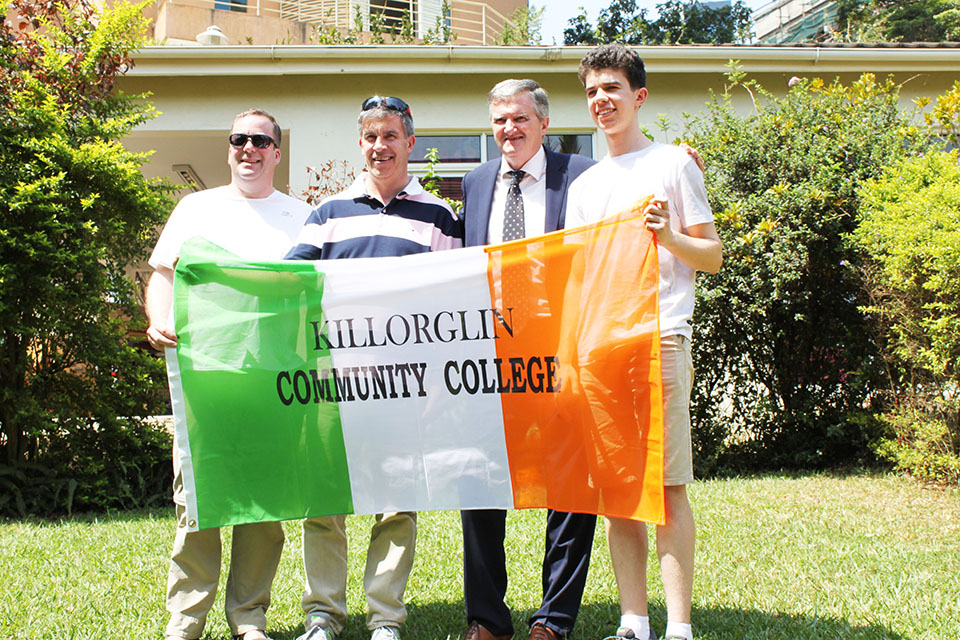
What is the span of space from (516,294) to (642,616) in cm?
131

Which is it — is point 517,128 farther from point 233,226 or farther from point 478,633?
point 478,633

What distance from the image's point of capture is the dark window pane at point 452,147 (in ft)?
35.1

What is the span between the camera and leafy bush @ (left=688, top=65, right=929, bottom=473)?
7285mm

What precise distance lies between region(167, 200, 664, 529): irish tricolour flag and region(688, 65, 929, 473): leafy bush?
446 cm

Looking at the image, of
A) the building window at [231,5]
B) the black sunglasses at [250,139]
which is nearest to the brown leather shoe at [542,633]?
the black sunglasses at [250,139]

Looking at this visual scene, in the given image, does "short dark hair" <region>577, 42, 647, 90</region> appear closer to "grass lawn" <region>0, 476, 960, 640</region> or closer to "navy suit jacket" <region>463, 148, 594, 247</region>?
"navy suit jacket" <region>463, 148, 594, 247</region>

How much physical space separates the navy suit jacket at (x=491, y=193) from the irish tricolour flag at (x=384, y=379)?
0.75ft

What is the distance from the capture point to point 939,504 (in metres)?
5.96

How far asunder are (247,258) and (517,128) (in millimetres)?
1232

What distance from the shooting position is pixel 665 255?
125 inches

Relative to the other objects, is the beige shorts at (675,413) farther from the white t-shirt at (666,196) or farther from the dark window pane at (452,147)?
the dark window pane at (452,147)

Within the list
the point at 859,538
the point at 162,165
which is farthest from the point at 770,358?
the point at 162,165

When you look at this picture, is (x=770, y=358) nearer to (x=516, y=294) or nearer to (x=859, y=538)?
(x=859, y=538)

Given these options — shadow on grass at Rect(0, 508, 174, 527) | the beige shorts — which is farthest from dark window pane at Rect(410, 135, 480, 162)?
the beige shorts
